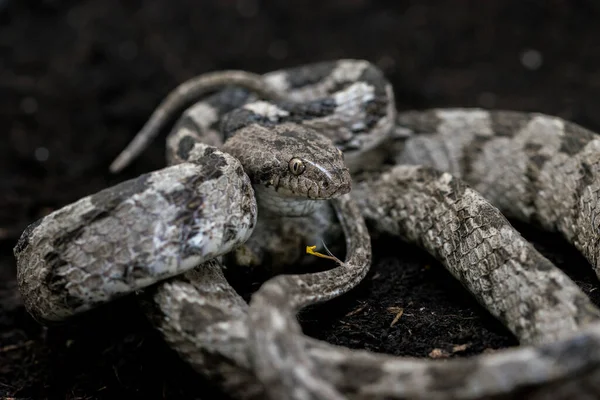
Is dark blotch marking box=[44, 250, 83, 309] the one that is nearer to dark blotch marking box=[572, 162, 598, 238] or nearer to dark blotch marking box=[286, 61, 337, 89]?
dark blotch marking box=[286, 61, 337, 89]

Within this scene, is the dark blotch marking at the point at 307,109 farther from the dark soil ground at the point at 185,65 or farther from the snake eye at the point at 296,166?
the dark soil ground at the point at 185,65

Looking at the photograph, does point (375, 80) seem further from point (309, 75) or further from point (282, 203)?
point (282, 203)

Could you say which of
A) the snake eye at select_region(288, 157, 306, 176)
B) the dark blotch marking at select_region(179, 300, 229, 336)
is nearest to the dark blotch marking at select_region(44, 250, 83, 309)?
the dark blotch marking at select_region(179, 300, 229, 336)

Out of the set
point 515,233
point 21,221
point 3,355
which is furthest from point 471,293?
point 21,221

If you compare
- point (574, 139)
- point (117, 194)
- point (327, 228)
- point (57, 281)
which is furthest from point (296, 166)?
point (574, 139)

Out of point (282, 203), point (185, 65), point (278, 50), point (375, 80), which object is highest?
point (375, 80)

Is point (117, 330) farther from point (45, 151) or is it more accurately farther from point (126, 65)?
point (126, 65)
